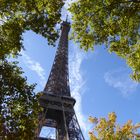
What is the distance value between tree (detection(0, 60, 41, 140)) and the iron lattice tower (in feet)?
97.6

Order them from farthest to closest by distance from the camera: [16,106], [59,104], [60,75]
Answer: [60,75] < [59,104] < [16,106]

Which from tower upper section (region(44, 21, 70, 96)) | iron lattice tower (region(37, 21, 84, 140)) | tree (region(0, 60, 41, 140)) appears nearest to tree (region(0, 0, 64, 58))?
tree (region(0, 60, 41, 140))

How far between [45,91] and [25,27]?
38135 mm

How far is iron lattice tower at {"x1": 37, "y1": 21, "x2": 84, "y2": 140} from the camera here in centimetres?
5106

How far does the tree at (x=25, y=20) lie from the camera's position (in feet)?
60.7

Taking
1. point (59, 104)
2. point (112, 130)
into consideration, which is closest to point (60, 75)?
point (59, 104)

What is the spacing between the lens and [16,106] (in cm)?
1739

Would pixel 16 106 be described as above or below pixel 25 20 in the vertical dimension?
below

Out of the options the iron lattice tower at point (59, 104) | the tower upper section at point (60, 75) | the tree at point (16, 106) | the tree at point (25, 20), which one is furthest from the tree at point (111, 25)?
the tower upper section at point (60, 75)

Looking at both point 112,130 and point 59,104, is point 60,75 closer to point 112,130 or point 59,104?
point 59,104

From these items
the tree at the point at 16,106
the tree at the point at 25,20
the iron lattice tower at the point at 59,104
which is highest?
the iron lattice tower at the point at 59,104

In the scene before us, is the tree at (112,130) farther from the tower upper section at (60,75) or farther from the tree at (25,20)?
the tower upper section at (60,75)

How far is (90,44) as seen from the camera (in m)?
20.8

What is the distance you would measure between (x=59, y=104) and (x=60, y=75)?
7.55 metres
